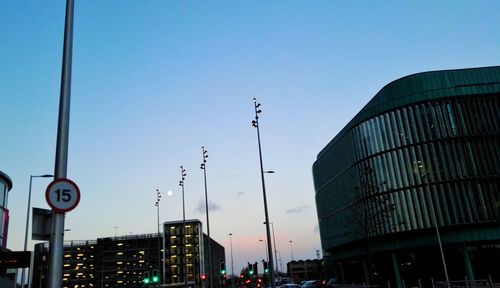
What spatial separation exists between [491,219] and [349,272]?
1425 inches

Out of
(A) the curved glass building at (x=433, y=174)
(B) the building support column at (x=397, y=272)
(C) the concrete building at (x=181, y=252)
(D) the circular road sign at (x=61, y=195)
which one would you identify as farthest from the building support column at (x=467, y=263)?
(C) the concrete building at (x=181, y=252)

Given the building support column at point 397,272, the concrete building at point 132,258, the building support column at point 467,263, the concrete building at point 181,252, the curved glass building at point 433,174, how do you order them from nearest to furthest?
1. the building support column at point 467,263
2. the curved glass building at point 433,174
3. the building support column at point 397,272
4. the concrete building at point 181,252
5. the concrete building at point 132,258

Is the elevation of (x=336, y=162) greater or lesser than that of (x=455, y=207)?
greater

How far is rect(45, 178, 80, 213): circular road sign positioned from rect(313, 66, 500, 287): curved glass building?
141 ft

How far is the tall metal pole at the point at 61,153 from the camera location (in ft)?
22.7

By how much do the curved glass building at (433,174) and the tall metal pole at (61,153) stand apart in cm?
4256

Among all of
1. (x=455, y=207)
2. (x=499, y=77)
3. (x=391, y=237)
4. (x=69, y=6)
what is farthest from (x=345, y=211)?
(x=69, y=6)

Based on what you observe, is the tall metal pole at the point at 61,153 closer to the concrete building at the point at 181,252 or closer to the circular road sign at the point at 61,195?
the circular road sign at the point at 61,195

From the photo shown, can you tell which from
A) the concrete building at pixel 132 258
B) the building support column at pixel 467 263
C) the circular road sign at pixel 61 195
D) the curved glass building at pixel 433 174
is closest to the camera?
the circular road sign at pixel 61 195

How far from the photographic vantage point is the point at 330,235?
269ft

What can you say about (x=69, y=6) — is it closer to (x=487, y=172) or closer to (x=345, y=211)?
(x=487, y=172)

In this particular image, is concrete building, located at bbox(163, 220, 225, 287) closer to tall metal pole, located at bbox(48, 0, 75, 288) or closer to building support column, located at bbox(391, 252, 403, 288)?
building support column, located at bbox(391, 252, 403, 288)

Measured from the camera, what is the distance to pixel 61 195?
7281 millimetres

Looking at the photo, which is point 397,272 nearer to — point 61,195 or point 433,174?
point 433,174
